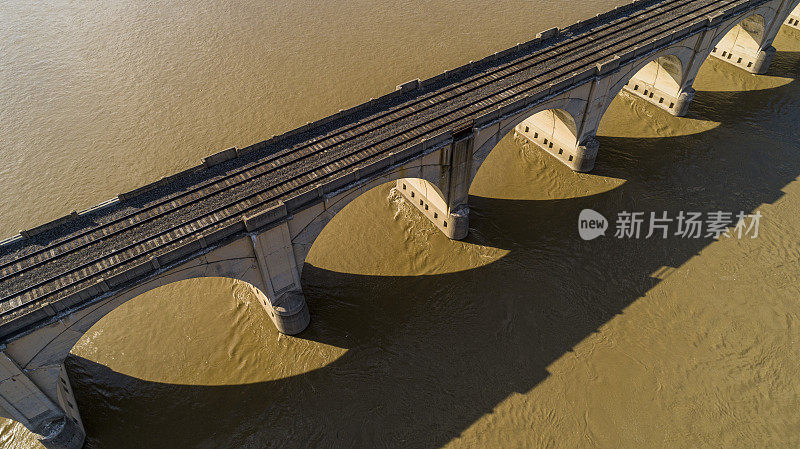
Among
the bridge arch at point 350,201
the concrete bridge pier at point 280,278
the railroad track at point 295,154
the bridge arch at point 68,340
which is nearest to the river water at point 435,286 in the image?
the concrete bridge pier at point 280,278

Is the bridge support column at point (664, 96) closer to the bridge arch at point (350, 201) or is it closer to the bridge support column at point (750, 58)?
the bridge support column at point (750, 58)

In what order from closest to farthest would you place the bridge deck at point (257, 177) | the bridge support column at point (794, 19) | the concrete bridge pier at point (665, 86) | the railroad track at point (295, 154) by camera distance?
the bridge deck at point (257, 177)
the railroad track at point (295, 154)
the concrete bridge pier at point (665, 86)
the bridge support column at point (794, 19)

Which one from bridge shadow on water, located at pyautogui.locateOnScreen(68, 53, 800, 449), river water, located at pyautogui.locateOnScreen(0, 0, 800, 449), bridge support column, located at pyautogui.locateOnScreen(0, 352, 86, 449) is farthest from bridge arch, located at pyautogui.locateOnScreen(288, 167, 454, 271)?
bridge support column, located at pyautogui.locateOnScreen(0, 352, 86, 449)

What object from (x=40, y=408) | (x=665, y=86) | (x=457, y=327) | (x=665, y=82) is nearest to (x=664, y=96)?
(x=665, y=86)

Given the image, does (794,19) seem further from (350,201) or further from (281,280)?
(281,280)

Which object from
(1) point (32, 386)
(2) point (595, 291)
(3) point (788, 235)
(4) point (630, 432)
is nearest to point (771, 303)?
(3) point (788, 235)
